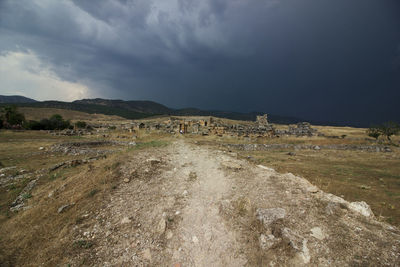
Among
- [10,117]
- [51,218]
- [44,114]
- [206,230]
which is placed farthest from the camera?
[44,114]

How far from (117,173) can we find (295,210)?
310 inches

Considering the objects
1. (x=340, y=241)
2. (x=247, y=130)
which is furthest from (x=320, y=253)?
(x=247, y=130)

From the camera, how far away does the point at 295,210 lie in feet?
19.4

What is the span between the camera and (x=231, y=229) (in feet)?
17.9

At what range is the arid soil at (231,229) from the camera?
14.4 feet

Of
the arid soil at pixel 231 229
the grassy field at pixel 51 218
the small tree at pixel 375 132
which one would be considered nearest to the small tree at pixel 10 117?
the grassy field at pixel 51 218

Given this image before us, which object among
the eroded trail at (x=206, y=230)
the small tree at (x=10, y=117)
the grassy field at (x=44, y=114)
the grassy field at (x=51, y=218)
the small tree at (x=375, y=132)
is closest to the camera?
the eroded trail at (x=206, y=230)

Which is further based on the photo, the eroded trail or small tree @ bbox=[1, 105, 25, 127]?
small tree @ bbox=[1, 105, 25, 127]

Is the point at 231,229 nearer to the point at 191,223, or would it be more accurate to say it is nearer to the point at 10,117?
the point at 191,223

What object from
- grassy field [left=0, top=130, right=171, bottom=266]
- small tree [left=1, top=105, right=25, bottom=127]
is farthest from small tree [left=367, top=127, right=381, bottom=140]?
small tree [left=1, top=105, right=25, bottom=127]

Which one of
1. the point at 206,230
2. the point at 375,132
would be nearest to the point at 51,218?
the point at 206,230

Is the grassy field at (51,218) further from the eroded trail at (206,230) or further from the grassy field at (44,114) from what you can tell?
the grassy field at (44,114)

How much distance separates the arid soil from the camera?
4.38 m

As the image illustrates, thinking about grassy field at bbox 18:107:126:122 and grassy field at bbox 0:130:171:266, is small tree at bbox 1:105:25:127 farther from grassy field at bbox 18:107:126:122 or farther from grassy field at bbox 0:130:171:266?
grassy field at bbox 0:130:171:266
